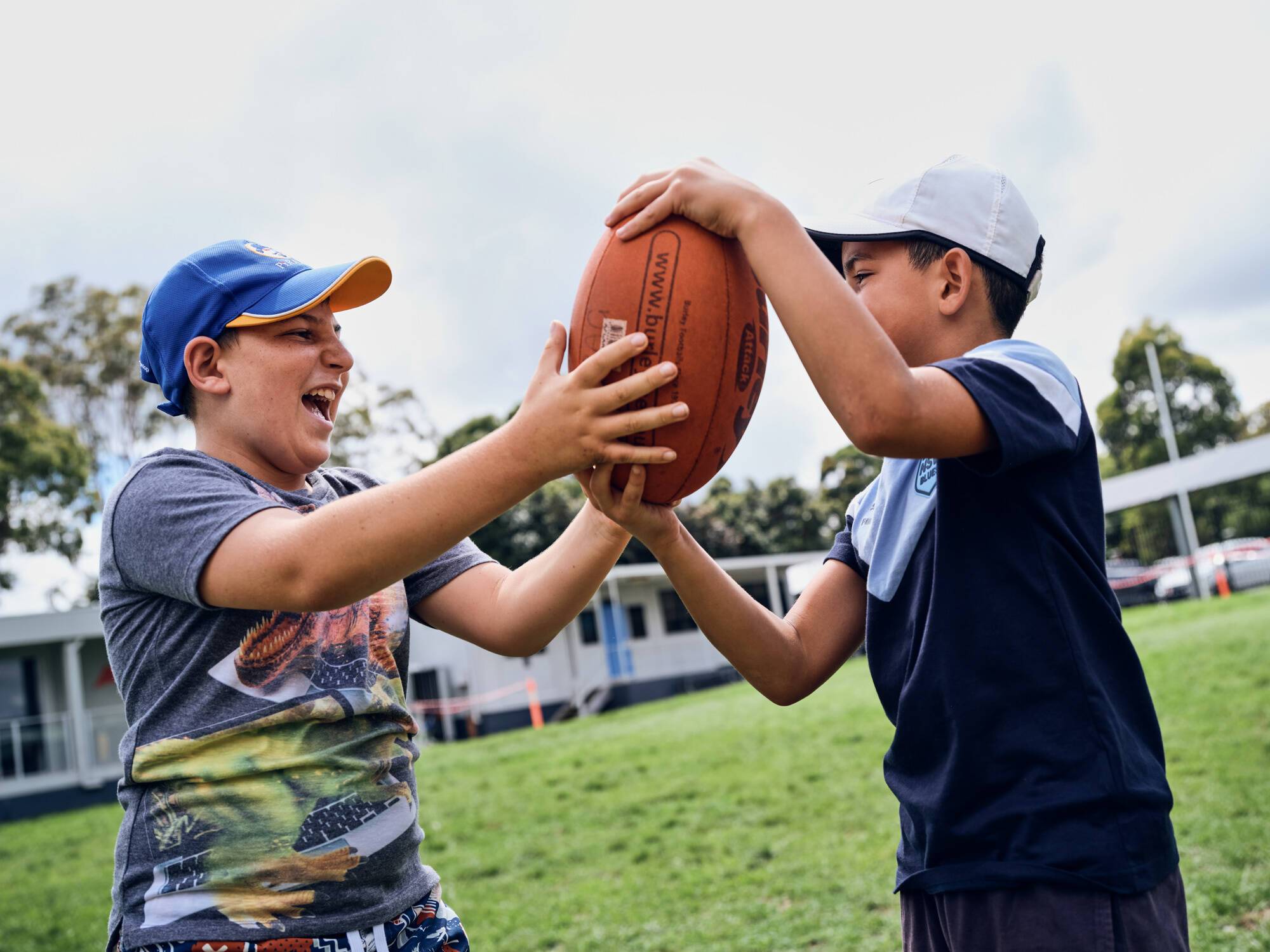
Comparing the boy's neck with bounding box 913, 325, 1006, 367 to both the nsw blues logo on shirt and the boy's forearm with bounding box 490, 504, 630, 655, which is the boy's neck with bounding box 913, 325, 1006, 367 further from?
the boy's forearm with bounding box 490, 504, 630, 655

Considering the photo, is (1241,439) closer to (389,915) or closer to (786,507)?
(786,507)

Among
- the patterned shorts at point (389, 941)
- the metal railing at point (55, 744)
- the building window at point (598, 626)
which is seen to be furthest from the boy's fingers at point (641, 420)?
the building window at point (598, 626)

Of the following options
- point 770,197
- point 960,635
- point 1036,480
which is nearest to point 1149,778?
point 960,635

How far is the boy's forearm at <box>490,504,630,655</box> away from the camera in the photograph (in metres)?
2.49

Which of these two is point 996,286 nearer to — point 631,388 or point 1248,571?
point 631,388

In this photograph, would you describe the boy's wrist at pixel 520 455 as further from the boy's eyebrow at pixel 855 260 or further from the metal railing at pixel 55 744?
the metal railing at pixel 55 744

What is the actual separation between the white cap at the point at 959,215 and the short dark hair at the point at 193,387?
1.31 meters

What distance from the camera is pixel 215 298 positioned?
7.47ft

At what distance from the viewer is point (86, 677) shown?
84.6 feet

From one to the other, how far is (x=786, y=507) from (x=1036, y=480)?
34.5 m

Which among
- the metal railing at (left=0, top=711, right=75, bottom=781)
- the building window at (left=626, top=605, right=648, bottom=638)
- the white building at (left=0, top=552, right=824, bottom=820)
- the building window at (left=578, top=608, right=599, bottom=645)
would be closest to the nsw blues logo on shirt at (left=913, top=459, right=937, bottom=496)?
the white building at (left=0, top=552, right=824, bottom=820)

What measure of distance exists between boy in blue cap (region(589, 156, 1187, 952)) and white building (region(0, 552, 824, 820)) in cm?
1822

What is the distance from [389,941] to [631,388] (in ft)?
4.20

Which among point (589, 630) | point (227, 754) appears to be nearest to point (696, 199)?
point (227, 754)
